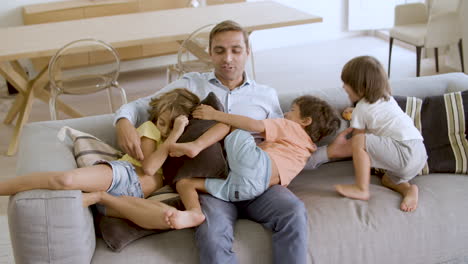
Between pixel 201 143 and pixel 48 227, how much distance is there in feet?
2.24

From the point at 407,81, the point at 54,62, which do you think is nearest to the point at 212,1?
the point at 54,62

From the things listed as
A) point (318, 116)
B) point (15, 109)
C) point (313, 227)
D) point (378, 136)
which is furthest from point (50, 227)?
point (15, 109)

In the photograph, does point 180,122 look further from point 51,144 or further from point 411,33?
point 411,33

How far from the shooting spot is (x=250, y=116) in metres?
2.65

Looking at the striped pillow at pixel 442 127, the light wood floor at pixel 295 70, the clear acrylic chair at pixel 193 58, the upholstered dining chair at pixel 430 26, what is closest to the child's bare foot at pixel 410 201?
the striped pillow at pixel 442 127

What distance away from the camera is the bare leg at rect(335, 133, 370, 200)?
2379 millimetres

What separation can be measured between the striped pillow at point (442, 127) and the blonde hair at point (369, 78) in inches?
10.0

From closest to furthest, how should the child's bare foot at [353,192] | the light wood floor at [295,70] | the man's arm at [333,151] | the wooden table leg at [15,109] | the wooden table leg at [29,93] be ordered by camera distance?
1. the child's bare foot at [353,192]
2. the man's arm at [333,151]
3. the wooden table leg at [29,93]
4. the wooden table leg at [15,109]
5. the light wood floor at [295,70]

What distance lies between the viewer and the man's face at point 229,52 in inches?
103

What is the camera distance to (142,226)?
7.13 feet

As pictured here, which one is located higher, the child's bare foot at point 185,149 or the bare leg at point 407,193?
the child's bare foot at point 185,149

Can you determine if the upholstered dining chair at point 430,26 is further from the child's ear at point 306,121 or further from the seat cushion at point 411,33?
the child's ear at point 306,121

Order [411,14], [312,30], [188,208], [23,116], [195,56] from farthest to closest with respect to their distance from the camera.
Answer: [312,30] → [411,14] → [23,116] → [195,56] → [188,208]

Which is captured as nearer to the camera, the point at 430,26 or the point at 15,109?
the point at 15,109
